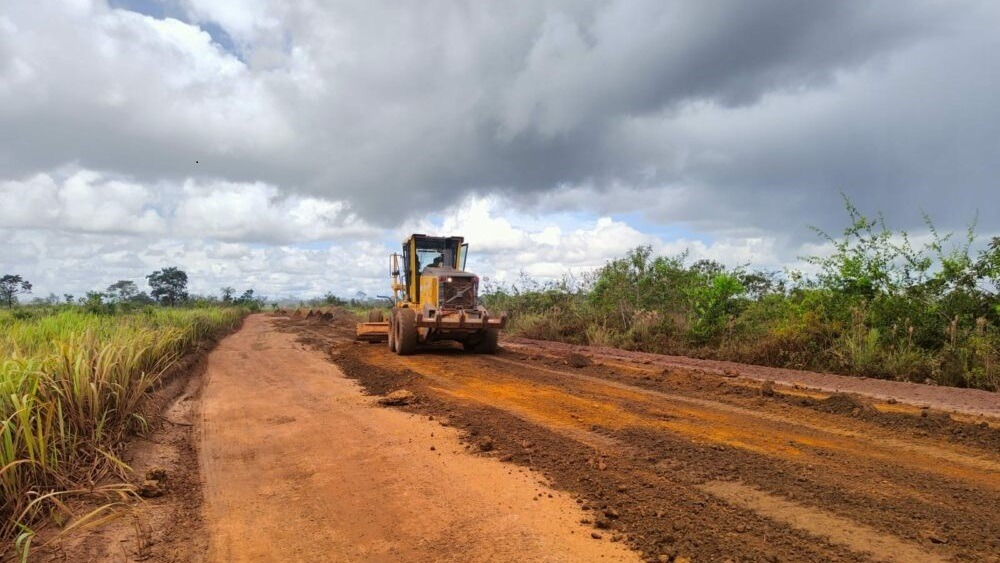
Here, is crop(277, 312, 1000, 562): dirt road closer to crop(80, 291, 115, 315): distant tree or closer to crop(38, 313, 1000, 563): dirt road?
crop(38, 313, 1000, 563): dirt road

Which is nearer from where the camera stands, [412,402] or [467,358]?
[412,402]

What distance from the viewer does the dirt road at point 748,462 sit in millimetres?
3201

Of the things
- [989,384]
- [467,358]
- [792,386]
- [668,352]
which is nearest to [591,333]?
[668,352]

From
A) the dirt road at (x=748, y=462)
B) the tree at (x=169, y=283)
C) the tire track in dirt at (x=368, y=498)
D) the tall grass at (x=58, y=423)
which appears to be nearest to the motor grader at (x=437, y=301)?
the dirt road at (x=748, y=462)

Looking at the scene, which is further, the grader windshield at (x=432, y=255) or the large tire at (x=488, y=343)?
the grader windshield at (x=432, y=255)

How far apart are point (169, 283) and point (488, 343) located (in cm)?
5592

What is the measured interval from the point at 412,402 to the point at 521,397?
147cm

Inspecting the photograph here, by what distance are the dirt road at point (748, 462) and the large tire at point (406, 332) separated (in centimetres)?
386

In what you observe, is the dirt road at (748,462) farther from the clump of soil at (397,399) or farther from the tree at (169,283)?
the tree at (169,283)

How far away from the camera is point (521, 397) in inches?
300

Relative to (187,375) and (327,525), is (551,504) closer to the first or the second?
(327,525)

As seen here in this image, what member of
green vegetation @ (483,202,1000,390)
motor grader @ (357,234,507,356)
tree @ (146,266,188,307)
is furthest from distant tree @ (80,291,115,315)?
tree @ (146,266,188,307)

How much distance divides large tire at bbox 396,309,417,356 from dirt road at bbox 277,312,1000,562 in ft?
12.7

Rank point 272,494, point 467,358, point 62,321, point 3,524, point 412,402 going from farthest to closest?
point 467,358, point 62,321, point 412,402, point 272,494, point 3,524
